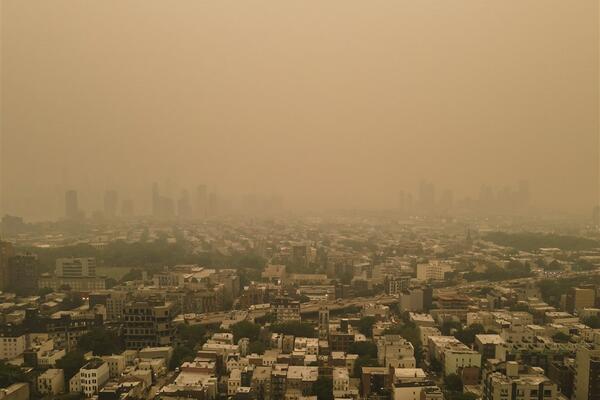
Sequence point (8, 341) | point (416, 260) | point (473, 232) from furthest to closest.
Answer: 1. point (473, 232)
2. point (416, 260)
3. point (8, 341)

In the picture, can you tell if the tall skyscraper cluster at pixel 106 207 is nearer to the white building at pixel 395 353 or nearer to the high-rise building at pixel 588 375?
the white building at pixel 395 353

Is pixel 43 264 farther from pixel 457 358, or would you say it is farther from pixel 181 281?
pixel 457 358

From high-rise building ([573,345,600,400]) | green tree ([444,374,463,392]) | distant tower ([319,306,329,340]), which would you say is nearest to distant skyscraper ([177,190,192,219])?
distant tower ([319,306,329,340])

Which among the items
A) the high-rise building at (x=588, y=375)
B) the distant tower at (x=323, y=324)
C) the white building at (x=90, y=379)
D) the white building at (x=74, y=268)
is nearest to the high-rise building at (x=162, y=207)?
the white building at (x=74, y=268)

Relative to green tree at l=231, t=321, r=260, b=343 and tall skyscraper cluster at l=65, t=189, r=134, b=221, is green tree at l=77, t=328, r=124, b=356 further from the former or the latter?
tall skyscraper cluster at l=65, t=189, r=134, b=221

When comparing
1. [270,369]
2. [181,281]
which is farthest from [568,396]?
[181,281]
